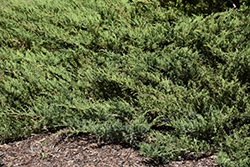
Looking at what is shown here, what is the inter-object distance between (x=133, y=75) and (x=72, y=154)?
153 centimetres

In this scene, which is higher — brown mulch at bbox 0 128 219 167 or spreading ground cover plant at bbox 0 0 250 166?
spreading ground cover plant at bbox 0 0 250 166

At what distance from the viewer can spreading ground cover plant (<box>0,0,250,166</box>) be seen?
3.31 meters

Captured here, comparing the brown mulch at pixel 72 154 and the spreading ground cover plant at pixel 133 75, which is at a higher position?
the spreading ground cover plant at pixel 133 75

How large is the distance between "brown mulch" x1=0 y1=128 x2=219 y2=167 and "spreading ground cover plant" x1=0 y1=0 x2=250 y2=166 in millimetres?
137

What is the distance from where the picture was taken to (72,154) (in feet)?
11.2

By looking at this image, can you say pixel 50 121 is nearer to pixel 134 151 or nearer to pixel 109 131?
pixel 109 131

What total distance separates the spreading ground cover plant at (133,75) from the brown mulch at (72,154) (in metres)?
0.14

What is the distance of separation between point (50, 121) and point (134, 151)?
1.42 meters

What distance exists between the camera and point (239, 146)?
2998 millimetres

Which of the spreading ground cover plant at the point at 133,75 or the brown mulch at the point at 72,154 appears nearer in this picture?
the brown mulch at the point at 72,154

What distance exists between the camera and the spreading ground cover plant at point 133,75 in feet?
10.9

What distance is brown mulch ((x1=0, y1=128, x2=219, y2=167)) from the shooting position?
10.4 feet

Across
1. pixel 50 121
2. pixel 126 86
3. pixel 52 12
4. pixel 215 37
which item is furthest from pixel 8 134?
pixel 215 37

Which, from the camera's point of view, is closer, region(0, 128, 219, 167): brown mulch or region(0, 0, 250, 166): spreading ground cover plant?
region(0, 128, 219, 167): brown mulch
